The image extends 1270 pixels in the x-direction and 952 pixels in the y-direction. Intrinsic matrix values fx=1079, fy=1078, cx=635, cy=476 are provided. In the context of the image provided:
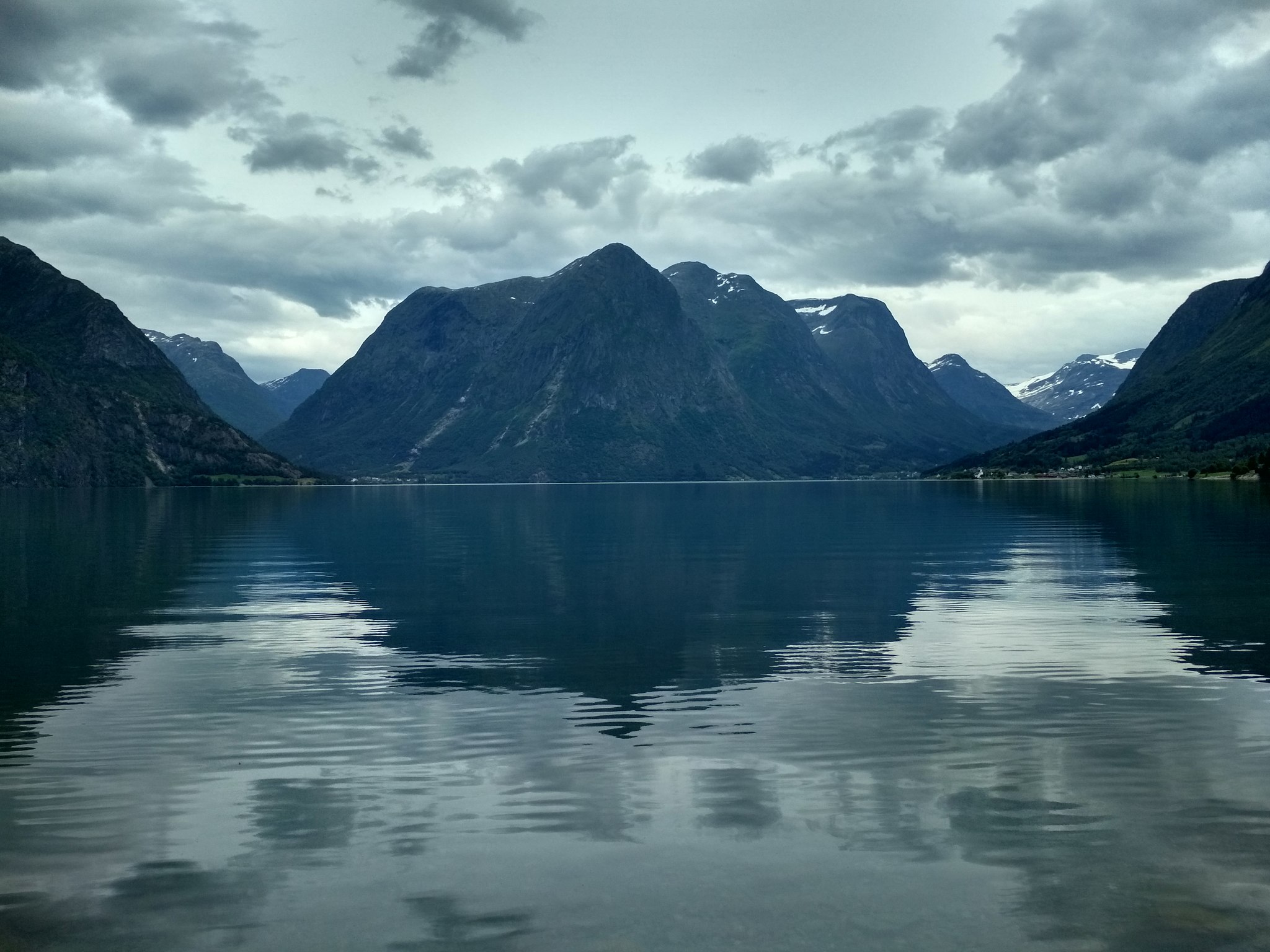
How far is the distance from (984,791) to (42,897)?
2126cm

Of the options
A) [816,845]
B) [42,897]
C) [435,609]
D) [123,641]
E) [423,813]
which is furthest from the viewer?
[435,609]

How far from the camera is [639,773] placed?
2922 cm

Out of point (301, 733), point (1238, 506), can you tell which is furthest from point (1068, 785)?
point (1238, 506)

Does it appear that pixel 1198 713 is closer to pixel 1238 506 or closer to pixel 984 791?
pixel 984 791

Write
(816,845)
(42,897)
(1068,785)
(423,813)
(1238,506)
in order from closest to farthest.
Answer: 1. (42,897)
2. (816,845)
3. (423,813)
4. (1068,785)
5. (1238,506)

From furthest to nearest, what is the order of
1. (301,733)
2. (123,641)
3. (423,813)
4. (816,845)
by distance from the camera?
(123,641) → (301,733) → (423,813) → (816,845)

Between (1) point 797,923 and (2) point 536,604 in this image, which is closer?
(1) point 797,923

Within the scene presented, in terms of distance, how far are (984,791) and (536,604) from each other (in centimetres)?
4494

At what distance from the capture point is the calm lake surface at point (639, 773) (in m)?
19.8

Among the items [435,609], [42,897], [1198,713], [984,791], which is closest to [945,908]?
[984,791]

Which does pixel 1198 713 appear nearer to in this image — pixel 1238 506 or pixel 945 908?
pixel 945 908

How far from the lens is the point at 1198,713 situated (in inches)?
1425

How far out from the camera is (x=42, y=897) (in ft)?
68.4

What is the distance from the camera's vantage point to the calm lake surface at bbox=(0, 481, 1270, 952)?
19812 mm
